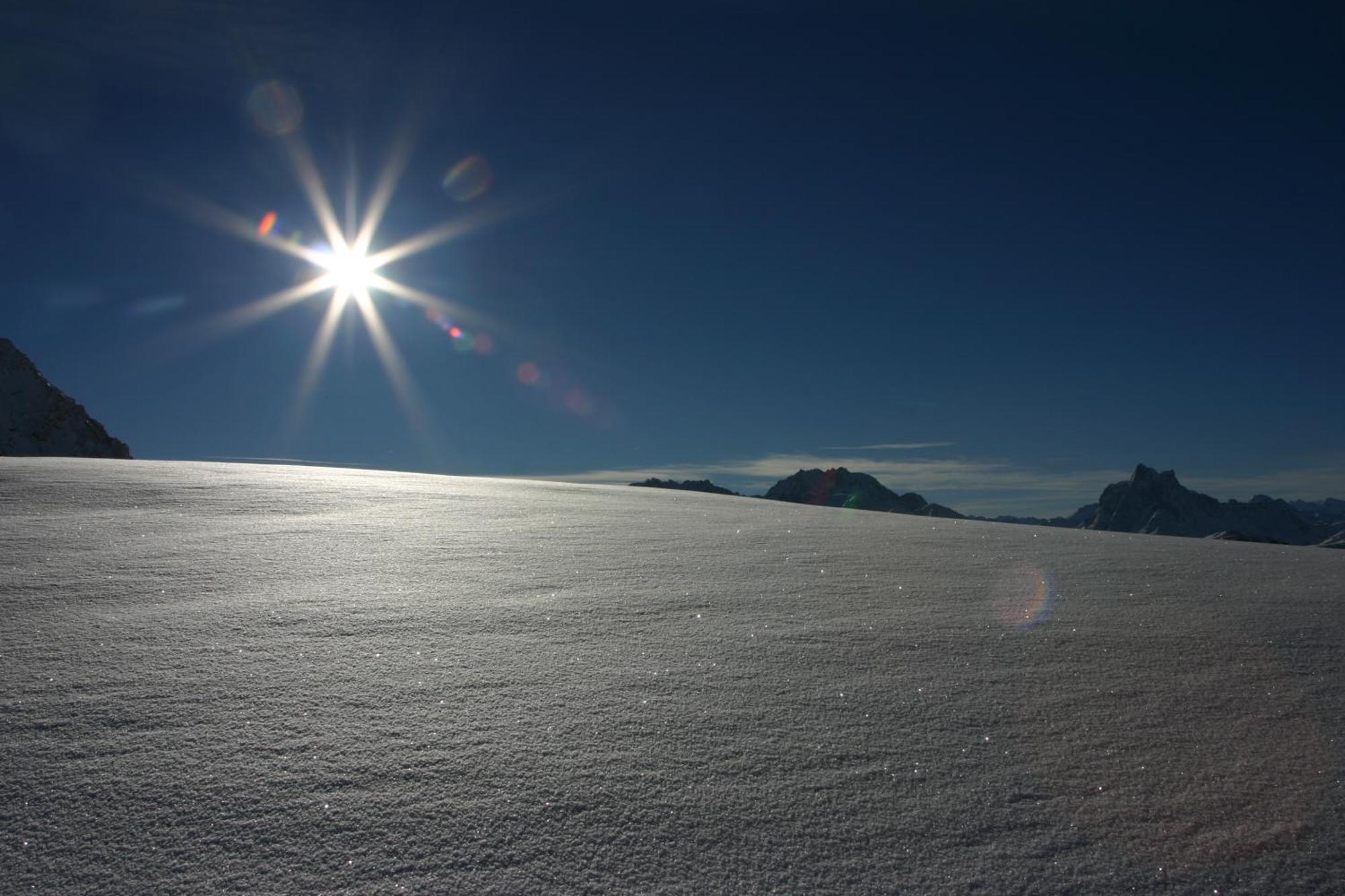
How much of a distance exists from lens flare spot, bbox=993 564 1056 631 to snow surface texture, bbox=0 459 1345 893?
27 mm

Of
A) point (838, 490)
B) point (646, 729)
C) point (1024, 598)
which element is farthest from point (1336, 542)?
point (838, 490)

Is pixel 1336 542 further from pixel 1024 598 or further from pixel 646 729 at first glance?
pixel 646 729

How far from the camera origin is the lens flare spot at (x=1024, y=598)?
2.71 meters

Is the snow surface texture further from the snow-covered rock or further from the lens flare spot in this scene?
the snow-covered rock

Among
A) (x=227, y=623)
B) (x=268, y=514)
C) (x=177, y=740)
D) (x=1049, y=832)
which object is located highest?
(x=268, y=514)

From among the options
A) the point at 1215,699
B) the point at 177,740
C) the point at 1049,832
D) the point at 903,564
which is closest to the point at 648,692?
the point at 1049,832

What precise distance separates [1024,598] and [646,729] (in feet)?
6.94

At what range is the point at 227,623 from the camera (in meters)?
2.31

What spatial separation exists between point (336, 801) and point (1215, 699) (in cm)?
231

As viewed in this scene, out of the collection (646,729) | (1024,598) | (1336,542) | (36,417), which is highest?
(36,417)

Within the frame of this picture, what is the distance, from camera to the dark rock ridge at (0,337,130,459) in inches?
1748

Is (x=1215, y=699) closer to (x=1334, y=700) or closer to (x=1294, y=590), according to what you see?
(x=1334, y=700)

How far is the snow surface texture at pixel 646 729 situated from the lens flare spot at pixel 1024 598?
0.03 metres

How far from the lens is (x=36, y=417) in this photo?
45.5 meters
